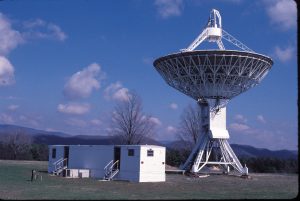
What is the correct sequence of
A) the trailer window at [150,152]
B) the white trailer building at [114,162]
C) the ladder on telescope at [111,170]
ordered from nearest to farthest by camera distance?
the white trailer building at [114,162] < the trailer window at [150,152] < the ladder on telescope at [111,170]

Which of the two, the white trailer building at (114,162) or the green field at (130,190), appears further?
the white trailer building at (114,162)

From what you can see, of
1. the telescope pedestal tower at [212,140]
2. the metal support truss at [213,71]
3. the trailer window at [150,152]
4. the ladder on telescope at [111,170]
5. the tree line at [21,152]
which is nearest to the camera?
Answer: the trailer window at [150,152]

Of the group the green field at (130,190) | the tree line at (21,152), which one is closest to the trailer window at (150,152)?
the green field at (130,190)

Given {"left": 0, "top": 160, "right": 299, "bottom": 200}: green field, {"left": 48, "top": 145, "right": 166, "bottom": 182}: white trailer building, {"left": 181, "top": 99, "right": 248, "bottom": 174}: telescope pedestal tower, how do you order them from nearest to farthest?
{"left": 0, "top": 160, "right": 299, "bottom": 200}: green field < {"left": 48, "top": 145, "right": 166, "bottom": 182}: white trailer building < {"left": 181, "top": 99, "right": 248, "bottom": 174}: telescope pedestal tower

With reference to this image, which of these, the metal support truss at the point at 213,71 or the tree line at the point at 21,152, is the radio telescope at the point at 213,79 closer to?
the metal support truss at the point at 213,71

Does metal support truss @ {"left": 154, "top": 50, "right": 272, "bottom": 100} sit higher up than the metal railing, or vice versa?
metal support truss @ {"left": 154, "top": 50, "right": 272, "bottom": 100}

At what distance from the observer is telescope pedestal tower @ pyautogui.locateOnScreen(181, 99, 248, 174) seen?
3953 centimetres

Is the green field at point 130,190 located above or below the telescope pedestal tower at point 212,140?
below

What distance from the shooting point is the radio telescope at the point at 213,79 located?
37.0 metres

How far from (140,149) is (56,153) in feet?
35.2

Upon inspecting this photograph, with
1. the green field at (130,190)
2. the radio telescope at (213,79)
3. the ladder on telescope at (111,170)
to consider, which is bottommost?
the green field at (130,190)

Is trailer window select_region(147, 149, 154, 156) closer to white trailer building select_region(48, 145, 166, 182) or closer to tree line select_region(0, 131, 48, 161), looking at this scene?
white trailer building select_region(48, 145, 166, 182)

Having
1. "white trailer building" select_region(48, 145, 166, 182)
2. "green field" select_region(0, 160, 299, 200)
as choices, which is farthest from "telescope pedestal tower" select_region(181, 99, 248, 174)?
"green field" select_region(0, 160, 299, 200)

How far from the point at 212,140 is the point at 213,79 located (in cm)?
597
